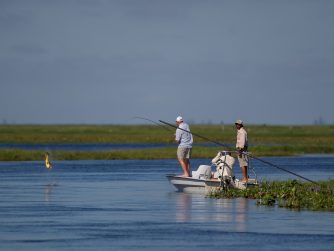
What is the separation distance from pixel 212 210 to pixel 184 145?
597 centimetres

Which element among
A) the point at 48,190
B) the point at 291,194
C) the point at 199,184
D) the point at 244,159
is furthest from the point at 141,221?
the point at 48,190

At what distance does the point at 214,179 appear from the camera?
28.3m

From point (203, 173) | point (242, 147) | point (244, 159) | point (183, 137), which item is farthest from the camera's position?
point (183, 137)

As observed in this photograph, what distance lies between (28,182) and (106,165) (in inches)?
502

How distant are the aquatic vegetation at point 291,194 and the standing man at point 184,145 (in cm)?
219

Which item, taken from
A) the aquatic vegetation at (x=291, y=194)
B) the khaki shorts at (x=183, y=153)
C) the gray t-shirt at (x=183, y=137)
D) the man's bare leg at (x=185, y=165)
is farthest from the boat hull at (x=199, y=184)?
the gray t-shirt at (x=183, y=137)

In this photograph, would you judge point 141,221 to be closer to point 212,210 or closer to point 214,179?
point 212,210

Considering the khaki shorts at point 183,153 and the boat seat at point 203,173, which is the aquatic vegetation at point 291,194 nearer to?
the boat seat at point 203,173

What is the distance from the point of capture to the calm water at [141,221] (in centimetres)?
1836

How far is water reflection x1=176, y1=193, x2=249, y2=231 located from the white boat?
63 cm

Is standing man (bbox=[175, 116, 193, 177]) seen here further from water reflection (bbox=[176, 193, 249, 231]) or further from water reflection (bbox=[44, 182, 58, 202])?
water reflection (bbox=[44, 182, 58, 202])

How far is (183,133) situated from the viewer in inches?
1174

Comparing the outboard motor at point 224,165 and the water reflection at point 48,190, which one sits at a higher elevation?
the outboard motor at point 224,165

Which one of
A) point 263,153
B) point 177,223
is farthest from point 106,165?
point 177,223
